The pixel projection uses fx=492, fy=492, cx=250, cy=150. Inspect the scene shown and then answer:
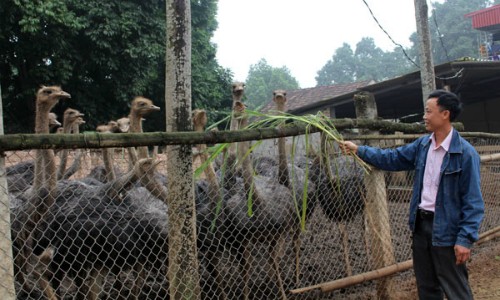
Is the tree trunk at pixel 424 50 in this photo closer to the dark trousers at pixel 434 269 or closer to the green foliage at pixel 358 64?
the dark trousers at pixel 434 269

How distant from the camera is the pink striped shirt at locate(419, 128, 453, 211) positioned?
297 cm

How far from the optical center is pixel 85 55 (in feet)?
44.7

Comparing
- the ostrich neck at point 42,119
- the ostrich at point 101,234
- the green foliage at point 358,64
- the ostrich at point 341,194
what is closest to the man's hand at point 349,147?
the ostrich at point 341,194

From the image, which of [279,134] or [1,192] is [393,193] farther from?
[1,192]

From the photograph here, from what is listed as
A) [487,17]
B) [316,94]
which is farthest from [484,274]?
[487,17]

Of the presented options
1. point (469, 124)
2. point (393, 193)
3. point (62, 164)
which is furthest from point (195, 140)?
point (469, 124)

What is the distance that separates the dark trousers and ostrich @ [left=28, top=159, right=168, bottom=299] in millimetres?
1748

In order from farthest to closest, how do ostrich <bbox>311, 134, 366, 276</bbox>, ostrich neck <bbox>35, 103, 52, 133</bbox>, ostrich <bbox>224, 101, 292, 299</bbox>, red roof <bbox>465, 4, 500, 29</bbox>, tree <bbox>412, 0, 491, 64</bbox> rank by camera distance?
tree <bbox>412, 0, 491, 64</bbox> < red roof <bbox>465, 4, 500, 29</bbox> < ostrich <bbox>311, 134, 366, 276</bbox> < ostrich <bbox>224, 101, 292, 299</bbox> < ostrich neck <bbox>35, 103, 52, 133</bbox>

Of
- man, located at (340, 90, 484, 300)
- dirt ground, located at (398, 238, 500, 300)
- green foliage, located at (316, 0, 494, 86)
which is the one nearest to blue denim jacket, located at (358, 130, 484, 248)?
man, located at (340, 90, 484, 300)

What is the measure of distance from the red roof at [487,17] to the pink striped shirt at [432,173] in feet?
89.9

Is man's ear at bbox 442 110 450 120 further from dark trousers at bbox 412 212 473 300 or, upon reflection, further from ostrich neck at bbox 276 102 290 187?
ostrich neck at bbox 276 102 290 187

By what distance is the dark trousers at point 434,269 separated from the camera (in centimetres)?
287

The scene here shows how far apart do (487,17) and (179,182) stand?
28.6 m

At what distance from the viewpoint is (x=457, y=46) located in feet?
145
